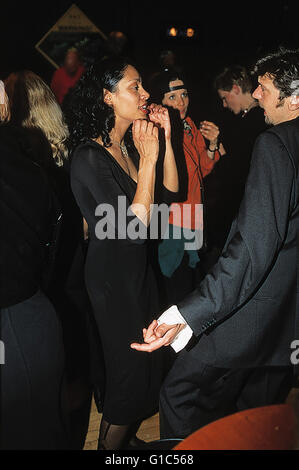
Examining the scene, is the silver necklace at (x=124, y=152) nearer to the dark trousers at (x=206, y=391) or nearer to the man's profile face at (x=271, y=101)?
the man's profile face at (x=271, y=101)

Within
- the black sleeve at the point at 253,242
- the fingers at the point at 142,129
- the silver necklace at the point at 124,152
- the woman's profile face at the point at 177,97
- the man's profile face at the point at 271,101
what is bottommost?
the black sleeve at the point at 253,242

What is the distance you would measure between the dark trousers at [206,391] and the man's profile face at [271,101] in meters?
0.84

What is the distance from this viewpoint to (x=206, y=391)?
4.81ft

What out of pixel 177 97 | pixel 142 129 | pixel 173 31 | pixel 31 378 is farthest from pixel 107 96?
pixel 173 31

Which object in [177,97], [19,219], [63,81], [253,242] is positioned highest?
[63,81]

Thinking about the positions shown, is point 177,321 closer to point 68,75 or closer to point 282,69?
point 282,69

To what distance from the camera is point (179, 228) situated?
2480 millimetres

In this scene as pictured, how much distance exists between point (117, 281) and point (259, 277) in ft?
1.97

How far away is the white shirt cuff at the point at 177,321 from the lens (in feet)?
4.28

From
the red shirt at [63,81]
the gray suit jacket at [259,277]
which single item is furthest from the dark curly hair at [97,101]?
the red shirt at [63,81]

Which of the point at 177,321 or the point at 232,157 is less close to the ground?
the point at 232,157

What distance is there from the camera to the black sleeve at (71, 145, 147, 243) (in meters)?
1.61
